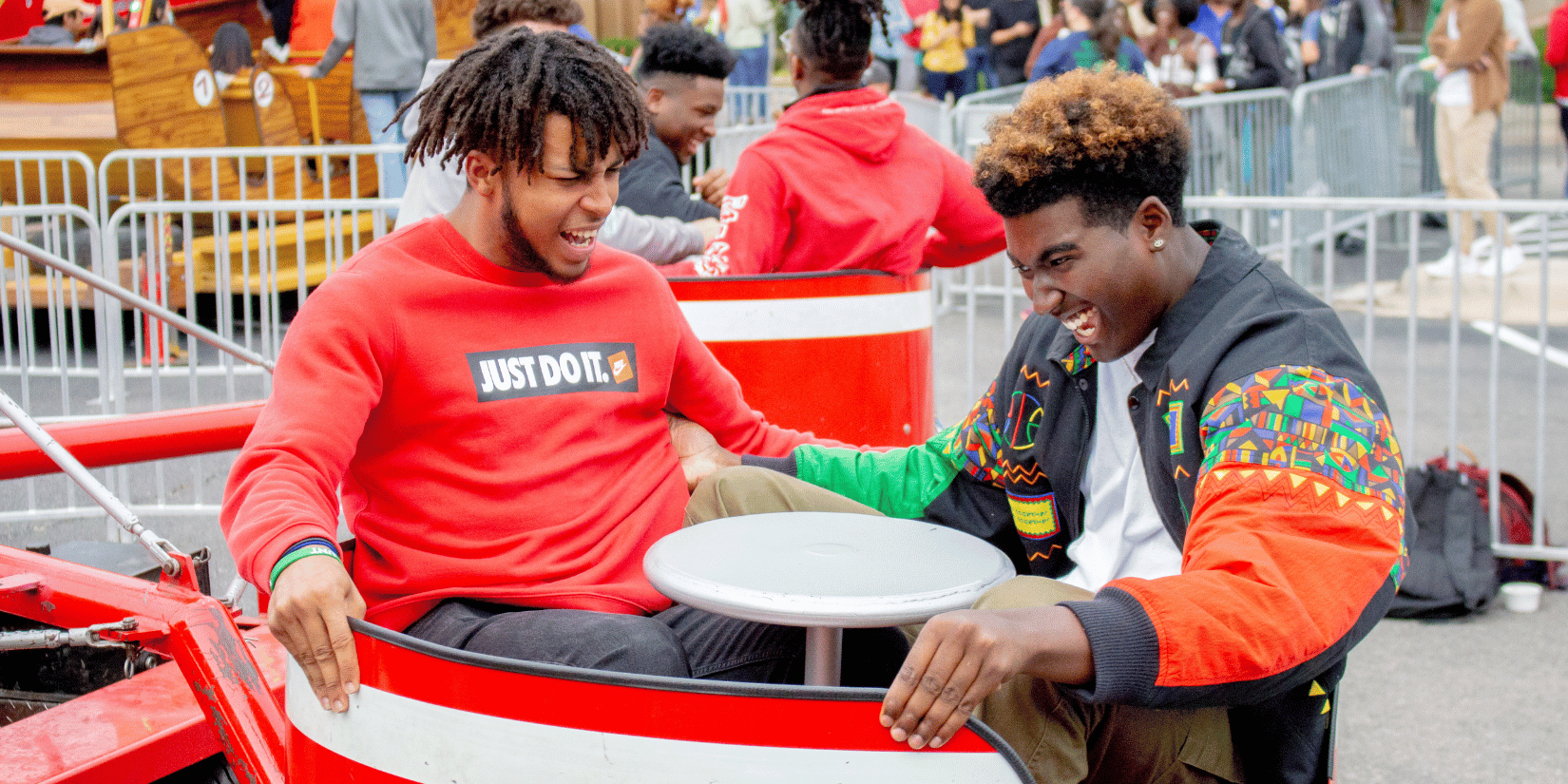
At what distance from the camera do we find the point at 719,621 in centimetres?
210

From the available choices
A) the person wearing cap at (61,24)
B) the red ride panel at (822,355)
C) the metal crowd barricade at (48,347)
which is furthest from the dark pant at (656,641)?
the person wearing cap at (61,24)

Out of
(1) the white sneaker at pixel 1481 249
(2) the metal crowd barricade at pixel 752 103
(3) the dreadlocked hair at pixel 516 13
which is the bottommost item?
(1) the white sneaker at pixel 1481 249

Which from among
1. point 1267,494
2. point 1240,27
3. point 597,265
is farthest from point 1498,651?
point 1240,27

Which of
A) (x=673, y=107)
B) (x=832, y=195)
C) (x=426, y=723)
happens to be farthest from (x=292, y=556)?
(x=673, y=107)

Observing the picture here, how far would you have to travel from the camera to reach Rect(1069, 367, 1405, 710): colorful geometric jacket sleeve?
1583 millimetres

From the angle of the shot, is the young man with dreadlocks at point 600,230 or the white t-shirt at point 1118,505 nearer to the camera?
the white t-shirt at point 1118,505

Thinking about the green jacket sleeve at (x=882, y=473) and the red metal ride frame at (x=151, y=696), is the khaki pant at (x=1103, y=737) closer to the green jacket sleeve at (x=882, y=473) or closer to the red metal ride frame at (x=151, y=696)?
the green jacket sleeve at (x=882, y=473)

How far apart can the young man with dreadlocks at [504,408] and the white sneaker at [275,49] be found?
8886 mm

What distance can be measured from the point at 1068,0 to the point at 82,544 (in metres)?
7.62

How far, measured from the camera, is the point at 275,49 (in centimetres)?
1052

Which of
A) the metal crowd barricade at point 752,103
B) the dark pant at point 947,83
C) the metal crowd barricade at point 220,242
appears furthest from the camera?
the dark pant at point 947,83

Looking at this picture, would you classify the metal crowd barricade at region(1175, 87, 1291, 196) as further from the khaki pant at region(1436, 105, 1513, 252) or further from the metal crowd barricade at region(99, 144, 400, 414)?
the metal crowd barricade at region(99, 144, 400, 414)

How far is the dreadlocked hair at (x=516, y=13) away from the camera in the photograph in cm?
422

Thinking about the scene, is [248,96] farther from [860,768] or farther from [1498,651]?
[860,768]
